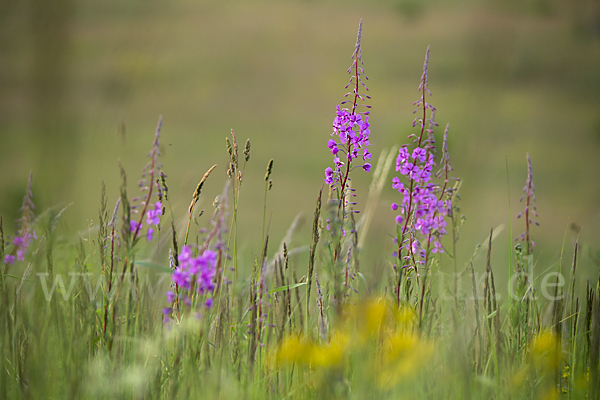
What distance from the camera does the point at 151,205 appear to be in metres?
1.77

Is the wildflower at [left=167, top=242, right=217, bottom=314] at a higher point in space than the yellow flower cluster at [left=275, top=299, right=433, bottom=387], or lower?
higher

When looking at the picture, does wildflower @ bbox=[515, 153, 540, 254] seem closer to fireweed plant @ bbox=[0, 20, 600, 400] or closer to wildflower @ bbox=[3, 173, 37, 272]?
fireweed plant @ bbox=[0, 20, 600, 400]

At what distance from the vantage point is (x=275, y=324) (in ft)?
6.75

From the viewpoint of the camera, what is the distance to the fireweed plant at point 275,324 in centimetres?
151

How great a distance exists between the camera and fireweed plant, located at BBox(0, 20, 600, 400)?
59.4 inches

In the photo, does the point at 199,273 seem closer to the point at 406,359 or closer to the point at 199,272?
the point at 199,272

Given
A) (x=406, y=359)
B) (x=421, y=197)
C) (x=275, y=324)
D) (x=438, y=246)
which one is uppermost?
(x=421, y=197)

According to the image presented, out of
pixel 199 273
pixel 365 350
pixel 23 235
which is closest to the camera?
pixel 365 350

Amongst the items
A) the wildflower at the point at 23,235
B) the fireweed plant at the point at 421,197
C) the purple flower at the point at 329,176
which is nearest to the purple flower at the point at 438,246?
the fireweed plant at the point at 421,197

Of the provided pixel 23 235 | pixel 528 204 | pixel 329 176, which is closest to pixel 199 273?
pixel 329 176

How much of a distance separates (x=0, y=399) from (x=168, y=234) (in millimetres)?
1247

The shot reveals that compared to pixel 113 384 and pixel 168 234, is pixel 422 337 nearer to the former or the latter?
pixel 113 384

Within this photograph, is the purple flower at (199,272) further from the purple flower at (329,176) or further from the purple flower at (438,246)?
the purple flower at (438,246)

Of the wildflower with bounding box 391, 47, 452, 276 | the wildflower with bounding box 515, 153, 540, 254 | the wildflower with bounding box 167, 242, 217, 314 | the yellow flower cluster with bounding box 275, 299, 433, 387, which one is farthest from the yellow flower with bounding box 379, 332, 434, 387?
the wildflower with bounding box 515, 153, 540, 254
